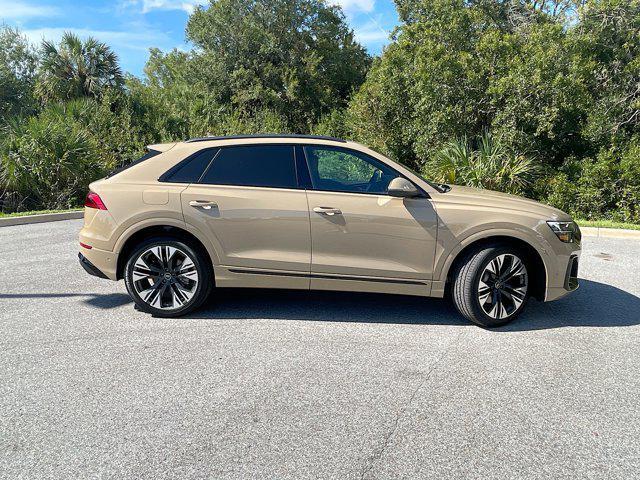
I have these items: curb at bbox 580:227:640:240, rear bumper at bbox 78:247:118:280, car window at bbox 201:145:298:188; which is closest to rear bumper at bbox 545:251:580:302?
car window at bbox 201:145:298:188

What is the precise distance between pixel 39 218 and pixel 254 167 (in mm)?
8917

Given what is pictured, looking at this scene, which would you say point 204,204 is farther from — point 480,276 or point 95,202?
point 480,276

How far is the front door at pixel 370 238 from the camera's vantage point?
461 centimetres

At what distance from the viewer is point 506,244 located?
4.68 metres

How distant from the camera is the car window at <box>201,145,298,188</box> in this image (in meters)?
4.86

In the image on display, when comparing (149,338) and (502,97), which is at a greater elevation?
(502,97)

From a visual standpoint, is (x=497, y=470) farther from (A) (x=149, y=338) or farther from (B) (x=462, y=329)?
(A) (x=149, y=338)

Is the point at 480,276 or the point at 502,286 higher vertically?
the point at 480,276

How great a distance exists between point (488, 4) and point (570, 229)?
20781 millimetres

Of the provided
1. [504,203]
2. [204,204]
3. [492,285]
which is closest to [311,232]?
[204,204]

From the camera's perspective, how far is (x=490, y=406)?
3.29 metres

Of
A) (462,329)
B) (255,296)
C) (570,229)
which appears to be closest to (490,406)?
(462,329)

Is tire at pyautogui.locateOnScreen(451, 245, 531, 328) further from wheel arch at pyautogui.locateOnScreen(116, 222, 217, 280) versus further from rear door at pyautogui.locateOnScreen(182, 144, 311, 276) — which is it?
wheel arch at pyautogui.locateOnScreen(116, 222, 217, 280)

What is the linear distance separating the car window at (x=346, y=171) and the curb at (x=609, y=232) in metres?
6.83
